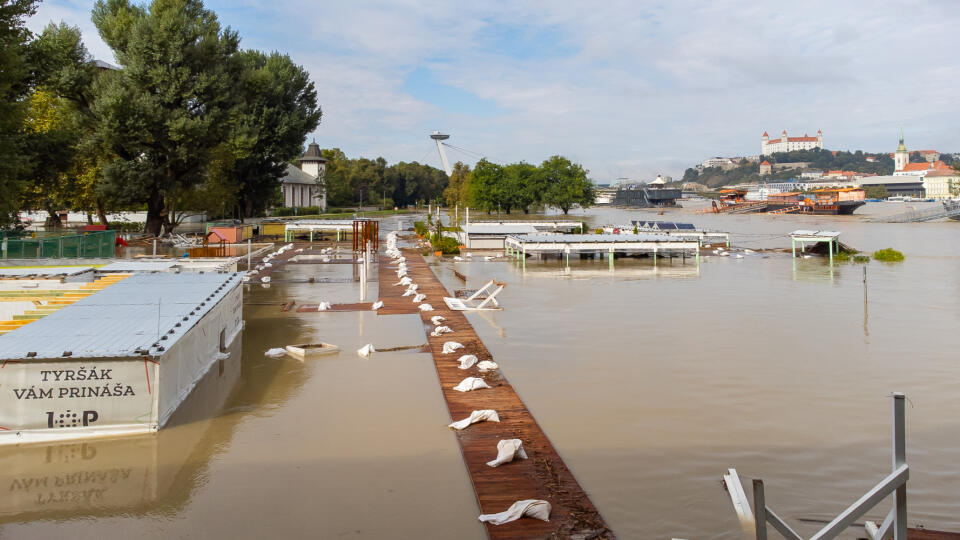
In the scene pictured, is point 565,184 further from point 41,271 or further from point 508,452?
point 508,452

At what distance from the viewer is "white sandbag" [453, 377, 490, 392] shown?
35.0 ft

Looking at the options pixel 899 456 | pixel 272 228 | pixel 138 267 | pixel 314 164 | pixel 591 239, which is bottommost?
pixel 899 456

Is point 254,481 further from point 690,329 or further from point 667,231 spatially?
point 667,231

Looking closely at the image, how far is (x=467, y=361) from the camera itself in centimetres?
1207

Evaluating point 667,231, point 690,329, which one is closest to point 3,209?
point 690,329

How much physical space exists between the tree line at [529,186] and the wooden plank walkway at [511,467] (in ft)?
212

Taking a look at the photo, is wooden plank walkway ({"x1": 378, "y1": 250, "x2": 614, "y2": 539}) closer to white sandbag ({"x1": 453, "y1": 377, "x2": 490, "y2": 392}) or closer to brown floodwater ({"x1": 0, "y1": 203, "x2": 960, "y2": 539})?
white sandbag ({"x1": 453, "y1": 377, "x2": 490, "y2": 392})

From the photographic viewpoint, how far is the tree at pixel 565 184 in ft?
253

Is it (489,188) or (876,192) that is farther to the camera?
(876,192)

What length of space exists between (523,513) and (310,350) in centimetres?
794

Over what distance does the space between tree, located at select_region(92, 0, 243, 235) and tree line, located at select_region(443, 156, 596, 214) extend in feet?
134

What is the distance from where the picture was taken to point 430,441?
882cm

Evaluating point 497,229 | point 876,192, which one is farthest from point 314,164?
point 876,192

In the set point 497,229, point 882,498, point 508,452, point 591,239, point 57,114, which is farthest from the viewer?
point 497,229
